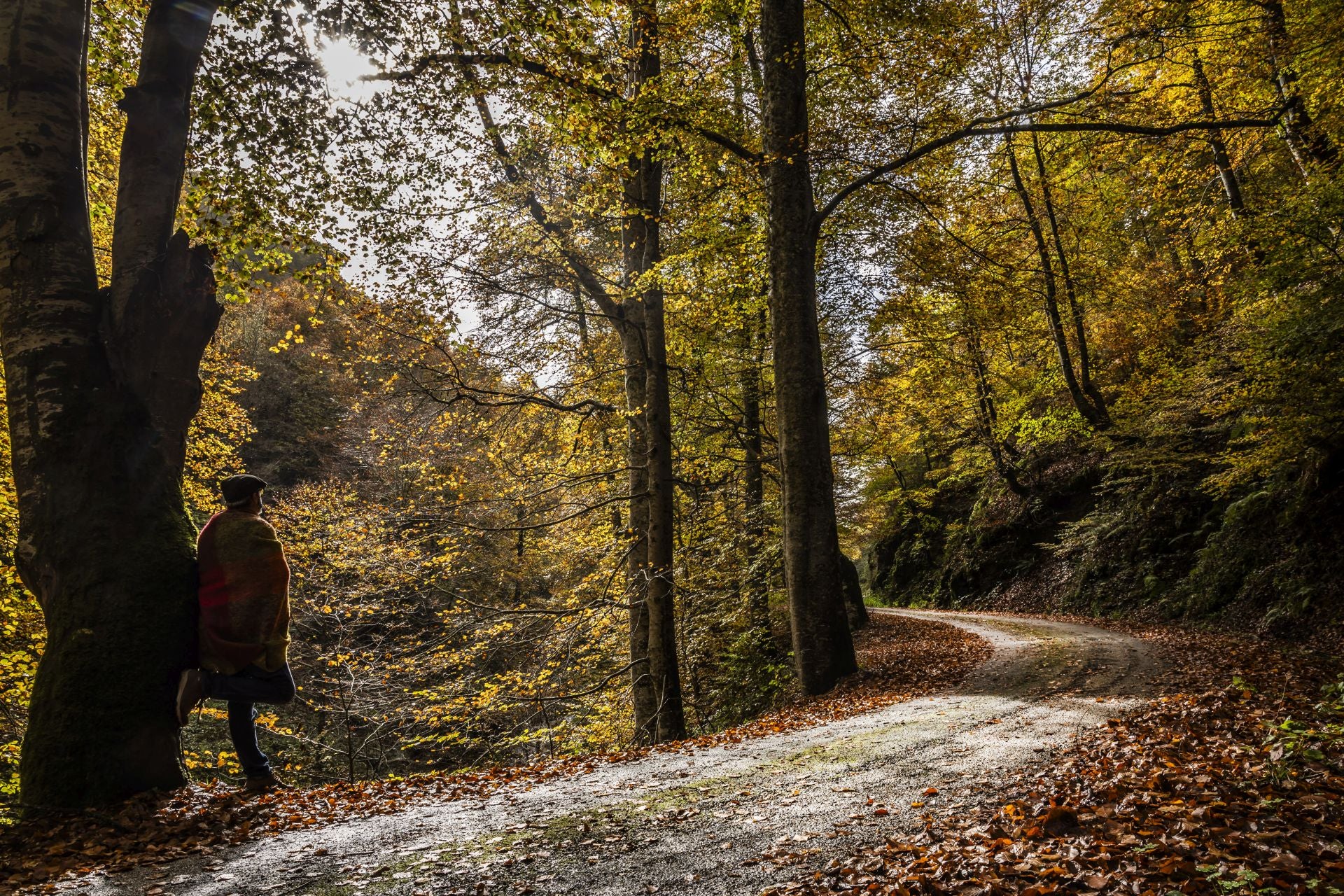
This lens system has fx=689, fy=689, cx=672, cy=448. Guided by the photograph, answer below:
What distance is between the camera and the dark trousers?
4586mm

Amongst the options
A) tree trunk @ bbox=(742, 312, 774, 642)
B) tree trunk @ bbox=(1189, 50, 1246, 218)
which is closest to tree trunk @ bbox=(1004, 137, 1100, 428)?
tree trunk @ bbox=(1189, 50, 1246, 218)

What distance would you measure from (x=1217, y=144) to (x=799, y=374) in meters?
10.3

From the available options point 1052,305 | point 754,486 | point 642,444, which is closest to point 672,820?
point 642,444

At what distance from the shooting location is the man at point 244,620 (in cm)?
454

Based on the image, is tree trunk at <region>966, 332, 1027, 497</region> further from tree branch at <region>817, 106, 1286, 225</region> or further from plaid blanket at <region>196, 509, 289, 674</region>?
plaid blanket at <region>196, 509, 289, 674</region>

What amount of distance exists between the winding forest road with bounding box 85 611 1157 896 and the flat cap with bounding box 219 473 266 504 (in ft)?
7.42

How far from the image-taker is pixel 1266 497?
11984mm

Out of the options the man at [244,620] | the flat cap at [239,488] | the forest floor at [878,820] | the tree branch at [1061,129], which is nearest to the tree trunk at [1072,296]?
the tree branch at [1061,129]

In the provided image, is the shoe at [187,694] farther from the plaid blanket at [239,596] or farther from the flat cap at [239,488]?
the flat cap at [239,488]

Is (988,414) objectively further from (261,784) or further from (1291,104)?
(261,784)

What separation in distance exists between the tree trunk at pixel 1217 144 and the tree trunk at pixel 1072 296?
344 cm

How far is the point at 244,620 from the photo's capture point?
4.58 meters

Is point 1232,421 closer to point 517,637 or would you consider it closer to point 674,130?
point 674,130

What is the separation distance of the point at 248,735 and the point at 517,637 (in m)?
6.65
